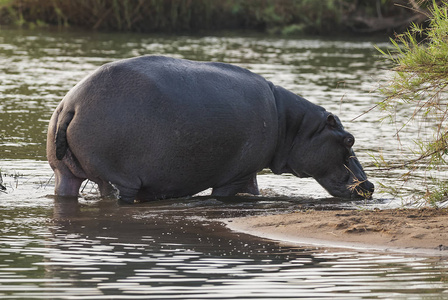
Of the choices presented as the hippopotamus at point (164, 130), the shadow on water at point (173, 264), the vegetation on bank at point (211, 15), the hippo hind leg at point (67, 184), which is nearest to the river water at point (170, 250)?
the shadow on water at point (173, 264)

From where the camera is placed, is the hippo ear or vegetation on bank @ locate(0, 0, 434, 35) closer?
the hippo ear

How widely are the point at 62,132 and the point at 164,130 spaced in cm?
91

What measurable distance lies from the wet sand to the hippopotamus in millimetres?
749

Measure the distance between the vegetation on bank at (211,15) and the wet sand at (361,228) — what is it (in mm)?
24429

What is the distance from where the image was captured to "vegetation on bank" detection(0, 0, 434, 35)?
32.2 meters

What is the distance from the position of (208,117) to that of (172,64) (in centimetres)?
63

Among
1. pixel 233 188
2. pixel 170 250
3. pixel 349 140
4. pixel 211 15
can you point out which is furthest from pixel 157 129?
pixel 211 15

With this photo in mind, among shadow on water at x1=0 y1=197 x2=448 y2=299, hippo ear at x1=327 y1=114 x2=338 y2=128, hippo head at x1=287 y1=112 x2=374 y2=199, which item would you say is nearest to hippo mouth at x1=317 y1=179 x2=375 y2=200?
hippo head at x1=287 y1=112 x2=374 y2=199

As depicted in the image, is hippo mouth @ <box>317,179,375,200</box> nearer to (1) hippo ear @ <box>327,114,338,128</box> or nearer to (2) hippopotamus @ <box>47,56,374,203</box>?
(2) hippopotamus @ <box>47,56,374,203</box>

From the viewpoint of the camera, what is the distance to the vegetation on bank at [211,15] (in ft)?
106

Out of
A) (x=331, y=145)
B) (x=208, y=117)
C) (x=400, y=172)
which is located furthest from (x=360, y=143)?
(x=208, y=117)

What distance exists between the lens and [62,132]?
8.05 meters

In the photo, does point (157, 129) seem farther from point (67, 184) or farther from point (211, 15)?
point (211, 15)

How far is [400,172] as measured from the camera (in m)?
10.6
